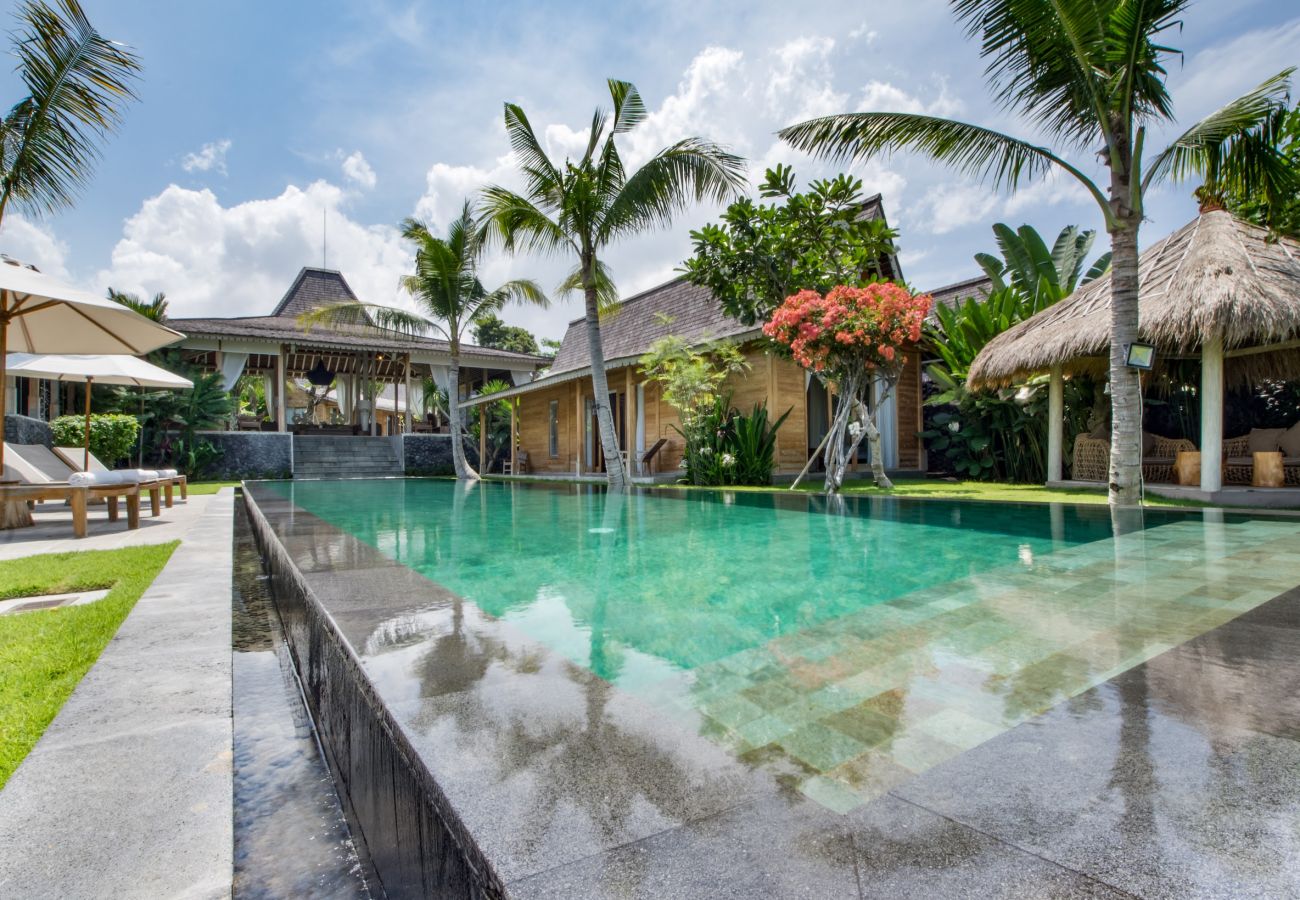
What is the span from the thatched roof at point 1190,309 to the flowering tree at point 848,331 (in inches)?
87.9

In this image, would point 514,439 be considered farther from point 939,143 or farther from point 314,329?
point 939,143

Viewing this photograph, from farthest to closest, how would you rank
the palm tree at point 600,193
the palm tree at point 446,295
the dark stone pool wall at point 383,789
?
the palm tree at point 446,295
the palm tree at point 600,193
the dark stone pool wall at point 383,789

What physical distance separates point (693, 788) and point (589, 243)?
11305 mm

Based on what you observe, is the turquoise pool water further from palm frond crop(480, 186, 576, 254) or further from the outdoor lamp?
palm frond crop(480, 186, 576, 254)

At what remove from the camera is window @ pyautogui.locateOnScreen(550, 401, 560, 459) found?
18.8 meters

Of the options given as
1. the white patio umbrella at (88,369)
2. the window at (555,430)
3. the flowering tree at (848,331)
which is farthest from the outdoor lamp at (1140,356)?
the window at (555,430)

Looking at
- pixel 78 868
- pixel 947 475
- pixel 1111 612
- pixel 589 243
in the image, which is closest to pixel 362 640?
pixel 78 868

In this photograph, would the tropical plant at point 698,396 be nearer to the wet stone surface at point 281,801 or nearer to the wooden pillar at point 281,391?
the wet stone surface at point 281,801

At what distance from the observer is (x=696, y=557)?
448 cm

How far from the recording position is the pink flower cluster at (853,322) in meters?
8.80

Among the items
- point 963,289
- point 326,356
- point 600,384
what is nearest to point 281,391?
point 326,356

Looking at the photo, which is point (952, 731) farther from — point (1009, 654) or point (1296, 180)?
point (1296, 180)

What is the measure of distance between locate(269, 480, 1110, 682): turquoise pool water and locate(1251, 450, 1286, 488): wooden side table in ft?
11.5

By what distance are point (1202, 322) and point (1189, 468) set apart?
2.34 meters
